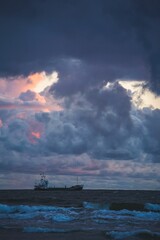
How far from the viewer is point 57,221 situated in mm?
32094

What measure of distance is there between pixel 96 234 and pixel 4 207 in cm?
2479

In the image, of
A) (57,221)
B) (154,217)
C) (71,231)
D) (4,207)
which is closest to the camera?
(71,231)

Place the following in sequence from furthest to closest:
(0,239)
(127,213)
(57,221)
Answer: (127,213) < (57,221) < (0,239)

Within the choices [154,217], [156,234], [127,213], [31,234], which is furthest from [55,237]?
[127,213]

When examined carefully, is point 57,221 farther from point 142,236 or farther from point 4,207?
point 4,207

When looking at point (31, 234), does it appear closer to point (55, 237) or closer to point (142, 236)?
point (55, 237)

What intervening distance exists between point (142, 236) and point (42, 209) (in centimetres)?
2419

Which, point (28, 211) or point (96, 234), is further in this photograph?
point (28, 211)

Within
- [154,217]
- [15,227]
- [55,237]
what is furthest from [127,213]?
[55,237]

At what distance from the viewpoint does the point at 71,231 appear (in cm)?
2556

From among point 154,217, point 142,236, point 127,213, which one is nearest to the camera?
point 142,236

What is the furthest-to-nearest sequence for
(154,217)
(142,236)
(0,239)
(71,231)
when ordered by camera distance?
(154,217), (71,231), (142,236), (0,239)

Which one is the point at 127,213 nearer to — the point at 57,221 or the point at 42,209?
the point at 42,209

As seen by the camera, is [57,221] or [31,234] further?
[57,221]
